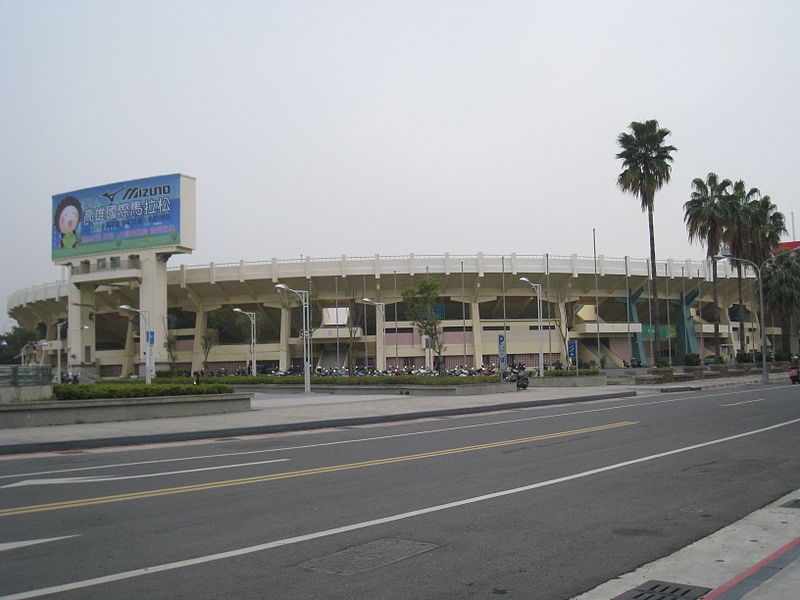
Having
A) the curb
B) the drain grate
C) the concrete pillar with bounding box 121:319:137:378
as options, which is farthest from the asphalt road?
the concrete pillar with bounding box 121:319:137:378

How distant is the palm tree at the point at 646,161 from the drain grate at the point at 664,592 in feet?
156

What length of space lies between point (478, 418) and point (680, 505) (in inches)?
640

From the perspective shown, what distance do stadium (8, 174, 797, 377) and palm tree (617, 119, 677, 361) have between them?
15.8m

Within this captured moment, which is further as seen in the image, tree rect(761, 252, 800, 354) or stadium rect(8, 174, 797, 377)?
tree rect(761, 252, 800, 354)

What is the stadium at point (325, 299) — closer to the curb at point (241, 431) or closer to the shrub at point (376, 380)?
the shrub at point (376, 380)

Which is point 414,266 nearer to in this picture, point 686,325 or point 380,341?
point 380,341

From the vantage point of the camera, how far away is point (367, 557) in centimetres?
712

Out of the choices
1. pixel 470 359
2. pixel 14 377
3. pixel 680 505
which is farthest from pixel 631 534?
pixel 470 359

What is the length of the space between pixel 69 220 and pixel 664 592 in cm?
6899

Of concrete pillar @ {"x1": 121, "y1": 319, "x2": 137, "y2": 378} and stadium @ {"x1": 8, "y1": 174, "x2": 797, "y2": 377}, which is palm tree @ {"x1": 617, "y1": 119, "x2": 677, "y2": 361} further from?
concrete pillar @ {"x1": 121, "y1": 319, "x2": 137, "y2": 378}

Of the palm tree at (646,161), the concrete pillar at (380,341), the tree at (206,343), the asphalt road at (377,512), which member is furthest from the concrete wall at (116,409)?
the tree at (206,343)

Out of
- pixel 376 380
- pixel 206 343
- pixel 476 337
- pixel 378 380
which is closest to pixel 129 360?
pixel 206 343

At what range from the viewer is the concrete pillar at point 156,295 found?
63594mm

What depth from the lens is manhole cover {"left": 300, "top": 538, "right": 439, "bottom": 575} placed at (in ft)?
22.1
